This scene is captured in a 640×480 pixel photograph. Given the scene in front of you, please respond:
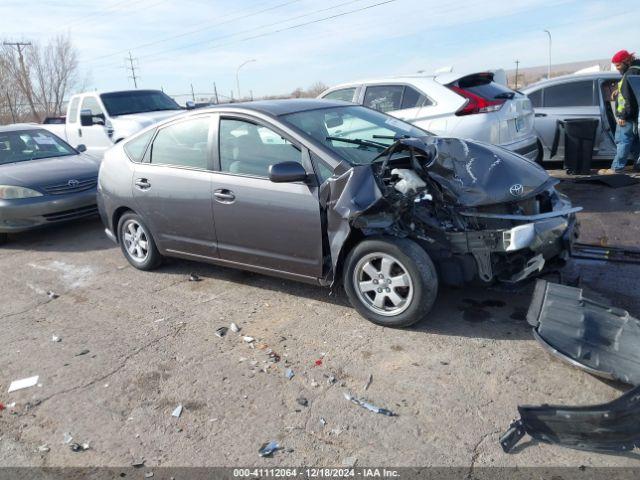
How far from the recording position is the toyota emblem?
3890 mm

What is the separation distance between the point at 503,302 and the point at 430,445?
1846mm

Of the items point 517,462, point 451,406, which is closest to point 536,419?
point 517,462

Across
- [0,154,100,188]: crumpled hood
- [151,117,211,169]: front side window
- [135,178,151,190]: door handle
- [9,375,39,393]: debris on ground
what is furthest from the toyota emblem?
[0,154,100,188]: crumpled hood

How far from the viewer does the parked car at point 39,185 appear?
7113 millimetres

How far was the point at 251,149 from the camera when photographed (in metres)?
4.56

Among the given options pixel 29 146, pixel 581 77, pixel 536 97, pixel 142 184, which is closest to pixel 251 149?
pixel 142 184

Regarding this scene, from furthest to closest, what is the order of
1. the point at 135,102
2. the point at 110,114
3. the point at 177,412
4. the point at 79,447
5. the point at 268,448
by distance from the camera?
1. the point at 135,102
2. the point at 110,114
3. the point at 177,412
4. the point at 79,447
5. the point at 268,448

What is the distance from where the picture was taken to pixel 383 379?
11.1ft

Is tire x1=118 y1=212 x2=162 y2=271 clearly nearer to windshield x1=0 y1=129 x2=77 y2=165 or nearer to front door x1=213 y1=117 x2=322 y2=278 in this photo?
front door x1=213 y1=117 x2=322 y2=278

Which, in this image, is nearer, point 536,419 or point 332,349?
point 536,419

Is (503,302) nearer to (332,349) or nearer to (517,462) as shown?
(332,349)

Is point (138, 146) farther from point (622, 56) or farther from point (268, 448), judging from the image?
point (622, 56)

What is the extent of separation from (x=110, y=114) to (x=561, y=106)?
27.2ft

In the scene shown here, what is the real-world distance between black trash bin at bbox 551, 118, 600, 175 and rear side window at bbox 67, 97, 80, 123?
9.60 meters
